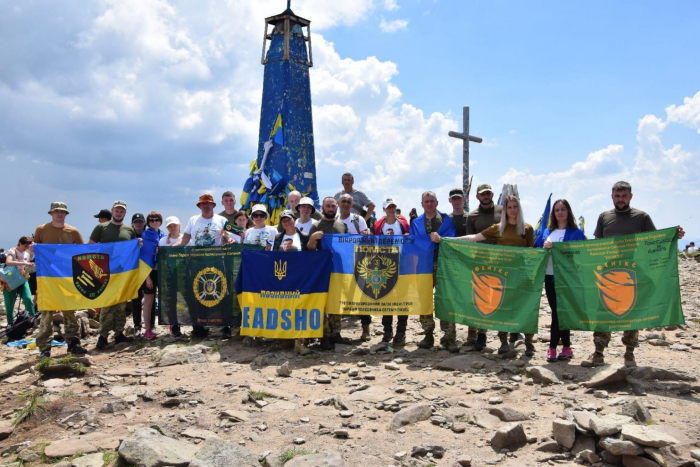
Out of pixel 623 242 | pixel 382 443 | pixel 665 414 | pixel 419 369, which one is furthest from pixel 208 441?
pixel 623 242

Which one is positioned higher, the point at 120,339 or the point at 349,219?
the point at 349,219

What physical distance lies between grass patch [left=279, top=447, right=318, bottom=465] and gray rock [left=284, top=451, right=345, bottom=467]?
0.41 ft

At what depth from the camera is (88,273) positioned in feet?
28.3

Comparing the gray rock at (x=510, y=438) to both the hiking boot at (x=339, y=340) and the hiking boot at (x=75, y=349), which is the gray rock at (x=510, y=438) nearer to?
the hiking boot at (x=339, y=340)

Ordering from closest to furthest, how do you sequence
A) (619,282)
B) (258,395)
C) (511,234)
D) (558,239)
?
(258,395) → (619,282) → (558,239) → (511,234)

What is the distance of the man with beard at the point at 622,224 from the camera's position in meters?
6.72

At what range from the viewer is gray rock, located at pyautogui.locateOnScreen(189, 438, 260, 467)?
167 inches

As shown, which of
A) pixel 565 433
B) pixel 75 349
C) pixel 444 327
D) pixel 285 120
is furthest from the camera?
pixel 285 120

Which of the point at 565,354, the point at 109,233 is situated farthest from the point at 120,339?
the point at 565,354

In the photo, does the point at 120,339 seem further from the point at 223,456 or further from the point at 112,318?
the point at 223,456

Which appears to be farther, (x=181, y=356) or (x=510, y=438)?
(x=181, y=356)

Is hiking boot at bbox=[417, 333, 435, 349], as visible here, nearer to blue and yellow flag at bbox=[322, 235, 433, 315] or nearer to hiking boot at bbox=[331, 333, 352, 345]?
blue and yellow flag at bbox=[322, 235, 433, 315]

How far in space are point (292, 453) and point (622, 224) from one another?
4.95 metres

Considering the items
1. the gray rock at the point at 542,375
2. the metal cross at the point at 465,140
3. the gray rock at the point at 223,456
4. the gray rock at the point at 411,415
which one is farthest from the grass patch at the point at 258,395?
the metal cross at the point at 465,140
